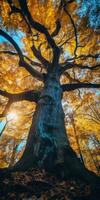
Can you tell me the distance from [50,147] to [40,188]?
106 cm

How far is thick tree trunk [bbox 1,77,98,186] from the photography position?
325 centimetres

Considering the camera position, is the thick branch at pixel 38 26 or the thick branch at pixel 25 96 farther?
the thick branch at pixel 38 26

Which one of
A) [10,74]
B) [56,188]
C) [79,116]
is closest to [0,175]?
[56,188]

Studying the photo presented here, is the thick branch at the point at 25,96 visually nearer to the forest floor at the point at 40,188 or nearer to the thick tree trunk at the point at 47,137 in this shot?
the thick tree trunk at the point at 47,137

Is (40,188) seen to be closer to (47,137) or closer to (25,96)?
(47,137)

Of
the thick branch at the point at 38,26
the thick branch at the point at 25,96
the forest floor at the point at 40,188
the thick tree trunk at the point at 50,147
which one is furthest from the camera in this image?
the thick branch at the point at 38,26

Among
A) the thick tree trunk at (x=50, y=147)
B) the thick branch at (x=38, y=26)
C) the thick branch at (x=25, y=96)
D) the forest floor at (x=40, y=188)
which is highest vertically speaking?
the thick branch at (x=38, y=26)

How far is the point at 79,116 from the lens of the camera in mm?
11867

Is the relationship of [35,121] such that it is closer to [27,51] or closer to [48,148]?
[48,148]

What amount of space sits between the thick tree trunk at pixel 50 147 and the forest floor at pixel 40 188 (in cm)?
21

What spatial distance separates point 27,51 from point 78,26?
2.81 metres

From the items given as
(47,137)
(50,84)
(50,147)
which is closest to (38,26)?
(50,84)

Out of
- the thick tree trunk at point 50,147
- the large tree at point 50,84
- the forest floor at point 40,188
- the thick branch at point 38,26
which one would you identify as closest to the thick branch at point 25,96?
the large tree at point 50,84

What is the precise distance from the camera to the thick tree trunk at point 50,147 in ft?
10.7
